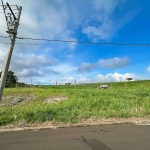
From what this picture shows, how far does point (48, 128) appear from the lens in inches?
373

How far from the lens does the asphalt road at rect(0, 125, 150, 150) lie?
20.6 feet

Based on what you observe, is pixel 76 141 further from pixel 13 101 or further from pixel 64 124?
pixel 13 101

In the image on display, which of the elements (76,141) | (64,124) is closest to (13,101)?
(64,124)

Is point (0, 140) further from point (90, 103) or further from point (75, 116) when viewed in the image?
point (90, 103)

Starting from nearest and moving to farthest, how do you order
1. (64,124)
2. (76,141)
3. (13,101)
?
(76,141), (64,124), (13,101)

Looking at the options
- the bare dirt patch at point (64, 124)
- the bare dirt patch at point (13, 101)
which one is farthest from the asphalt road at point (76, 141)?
the bare dirt patch at point (13, 101)

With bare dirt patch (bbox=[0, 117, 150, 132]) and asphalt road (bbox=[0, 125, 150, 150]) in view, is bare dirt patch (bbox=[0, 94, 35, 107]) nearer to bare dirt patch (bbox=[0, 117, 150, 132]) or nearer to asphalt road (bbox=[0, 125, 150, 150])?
bare dirt patch (bbox=[0, 117, 150, 132])

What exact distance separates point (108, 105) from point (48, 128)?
609 centimetres

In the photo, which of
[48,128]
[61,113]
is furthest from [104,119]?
[48,128]

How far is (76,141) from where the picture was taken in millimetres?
7004

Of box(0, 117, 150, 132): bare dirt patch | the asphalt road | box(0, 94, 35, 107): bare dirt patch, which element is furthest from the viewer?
box(0, 94, 35, 107): bare dirt patch

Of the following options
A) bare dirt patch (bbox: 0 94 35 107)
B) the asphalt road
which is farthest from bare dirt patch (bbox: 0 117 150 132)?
bare dirt patch (bbox: 0 94 35 107)

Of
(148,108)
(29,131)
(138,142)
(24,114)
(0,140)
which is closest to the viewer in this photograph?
(138,142)

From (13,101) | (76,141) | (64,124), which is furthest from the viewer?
(13,101)
